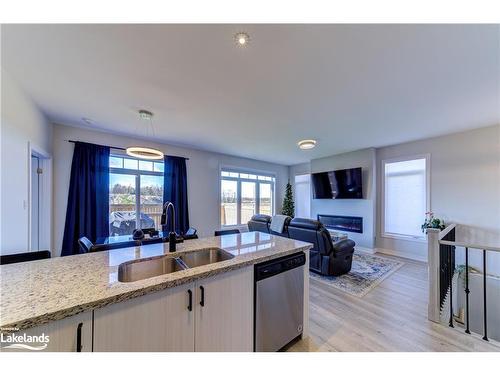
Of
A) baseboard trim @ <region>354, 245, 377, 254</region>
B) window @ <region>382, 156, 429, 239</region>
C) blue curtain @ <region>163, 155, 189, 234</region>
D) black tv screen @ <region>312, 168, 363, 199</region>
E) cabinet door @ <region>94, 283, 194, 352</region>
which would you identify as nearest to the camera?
cabinet door @ <region>94, 283, 194, 352</region>

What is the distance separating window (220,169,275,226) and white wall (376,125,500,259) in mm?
4046

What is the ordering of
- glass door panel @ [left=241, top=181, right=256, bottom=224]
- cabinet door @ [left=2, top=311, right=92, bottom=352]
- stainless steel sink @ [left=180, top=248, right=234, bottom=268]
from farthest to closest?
glass door panel @ [left=241, top=181, right=256, bottom=224], stainless steel sink @ [left=180, top=248, right=234, bottom=268], cabinet door @ [left=2, top=311, right=92, bottom=352]

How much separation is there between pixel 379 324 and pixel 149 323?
2.39 m

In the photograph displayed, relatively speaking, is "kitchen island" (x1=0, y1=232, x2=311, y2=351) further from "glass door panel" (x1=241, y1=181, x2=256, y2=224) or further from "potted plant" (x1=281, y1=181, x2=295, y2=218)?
"potted plant" (x1=281, y1=181, x2=295, y2=218)

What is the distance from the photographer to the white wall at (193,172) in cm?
362

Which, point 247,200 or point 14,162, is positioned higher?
point 14,162

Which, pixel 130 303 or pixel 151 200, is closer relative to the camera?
pixel 130 303

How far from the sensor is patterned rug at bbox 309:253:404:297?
10.1ft

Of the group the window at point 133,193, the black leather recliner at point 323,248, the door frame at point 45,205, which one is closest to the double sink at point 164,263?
the black leather recliner at point 323,248

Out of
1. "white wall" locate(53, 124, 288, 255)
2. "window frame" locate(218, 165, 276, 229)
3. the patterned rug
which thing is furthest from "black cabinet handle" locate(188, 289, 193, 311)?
"window frame" locate(218, 165, 276, 229)

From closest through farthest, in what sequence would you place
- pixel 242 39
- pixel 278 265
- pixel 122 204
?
pixel 242 39 < pixel 278 265 < pixel 122 204

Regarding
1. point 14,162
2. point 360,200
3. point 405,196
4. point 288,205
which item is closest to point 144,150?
point 14,162

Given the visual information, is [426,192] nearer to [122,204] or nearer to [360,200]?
[360,200]

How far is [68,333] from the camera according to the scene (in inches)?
35.2
